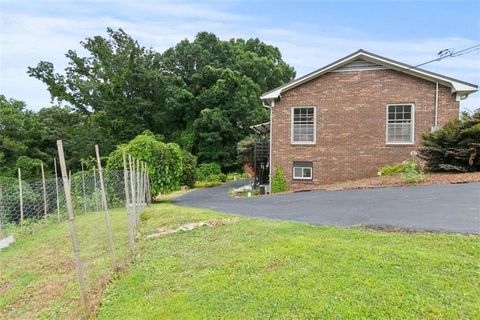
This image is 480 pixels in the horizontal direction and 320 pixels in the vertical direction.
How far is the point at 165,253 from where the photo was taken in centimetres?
556

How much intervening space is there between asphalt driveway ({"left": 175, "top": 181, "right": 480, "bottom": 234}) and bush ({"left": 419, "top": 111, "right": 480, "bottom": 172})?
234cm

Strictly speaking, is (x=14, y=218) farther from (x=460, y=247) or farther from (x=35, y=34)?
(x=460, y=247)

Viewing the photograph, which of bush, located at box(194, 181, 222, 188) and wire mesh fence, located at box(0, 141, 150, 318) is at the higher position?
wire mesh fence, located at box(0, 141, 150, 318)

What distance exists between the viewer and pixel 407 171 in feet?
40.0

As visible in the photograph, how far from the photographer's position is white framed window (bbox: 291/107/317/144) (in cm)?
1625

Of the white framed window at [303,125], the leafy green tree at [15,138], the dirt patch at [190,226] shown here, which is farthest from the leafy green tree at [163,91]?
the dirt patch at [190,226]

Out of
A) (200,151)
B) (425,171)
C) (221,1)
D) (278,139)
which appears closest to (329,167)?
(278,139)

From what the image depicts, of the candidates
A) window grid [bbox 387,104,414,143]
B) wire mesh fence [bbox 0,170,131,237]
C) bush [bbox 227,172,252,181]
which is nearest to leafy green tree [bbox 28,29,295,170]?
bush [bbox 227,172,252,181]

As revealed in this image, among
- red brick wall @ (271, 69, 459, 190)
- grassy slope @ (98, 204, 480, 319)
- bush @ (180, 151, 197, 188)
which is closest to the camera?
grassy slope @ (98, 204, 480, 319)

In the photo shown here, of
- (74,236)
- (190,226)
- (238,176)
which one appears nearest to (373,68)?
(190,226)

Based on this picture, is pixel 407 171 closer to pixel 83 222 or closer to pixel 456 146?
pixel 456 146

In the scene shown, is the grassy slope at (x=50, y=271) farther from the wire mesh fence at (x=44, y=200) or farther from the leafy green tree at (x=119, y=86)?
the leafy green tree at (x=119, y=86)

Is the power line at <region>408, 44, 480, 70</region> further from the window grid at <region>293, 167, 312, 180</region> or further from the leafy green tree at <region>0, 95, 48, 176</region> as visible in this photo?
the leafy green tree at <region>0, 95, 48, 176</region>

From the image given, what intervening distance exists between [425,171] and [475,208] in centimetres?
650
